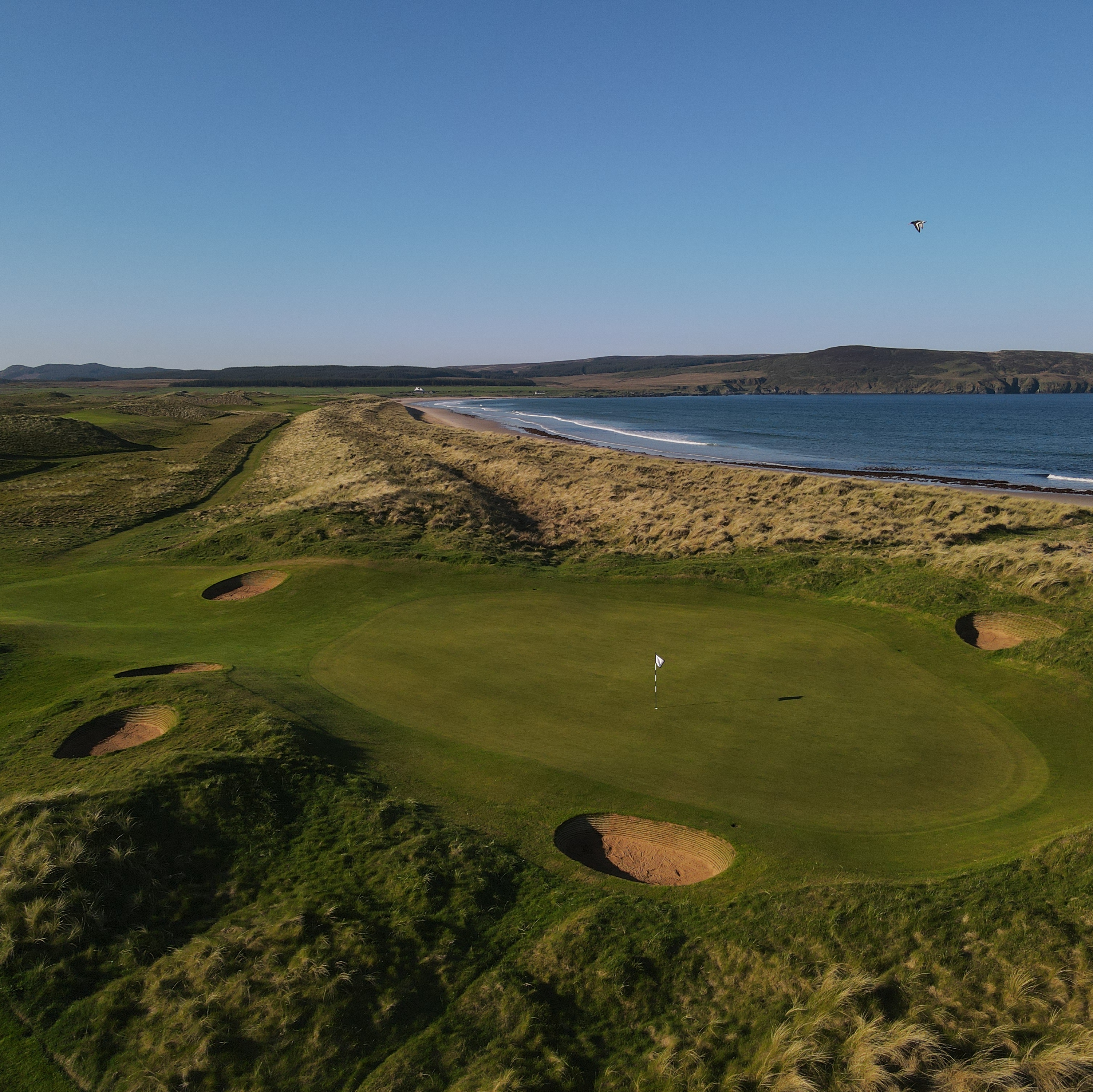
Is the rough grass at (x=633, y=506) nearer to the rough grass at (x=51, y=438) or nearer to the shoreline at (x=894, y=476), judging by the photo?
the shoreline at (x=894, y=476)

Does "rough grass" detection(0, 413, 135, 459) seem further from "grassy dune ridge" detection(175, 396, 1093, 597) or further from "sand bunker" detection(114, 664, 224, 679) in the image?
"sand bunker" detection(114, 664, 224, 679)

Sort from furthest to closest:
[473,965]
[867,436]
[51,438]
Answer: [867,436]
[51,438]
[473,965]

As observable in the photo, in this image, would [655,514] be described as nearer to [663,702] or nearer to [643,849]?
[663,702]

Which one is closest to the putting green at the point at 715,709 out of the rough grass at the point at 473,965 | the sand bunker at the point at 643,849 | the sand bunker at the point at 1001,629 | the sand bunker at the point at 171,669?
the sand bunker at the point at 643,849

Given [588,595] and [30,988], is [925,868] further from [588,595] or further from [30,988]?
[588,595]


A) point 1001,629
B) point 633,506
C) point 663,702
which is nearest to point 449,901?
point 663,702

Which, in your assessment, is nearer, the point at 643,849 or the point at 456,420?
the point at 643,849

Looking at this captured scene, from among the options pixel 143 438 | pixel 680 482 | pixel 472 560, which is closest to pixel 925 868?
pixel 472 560
